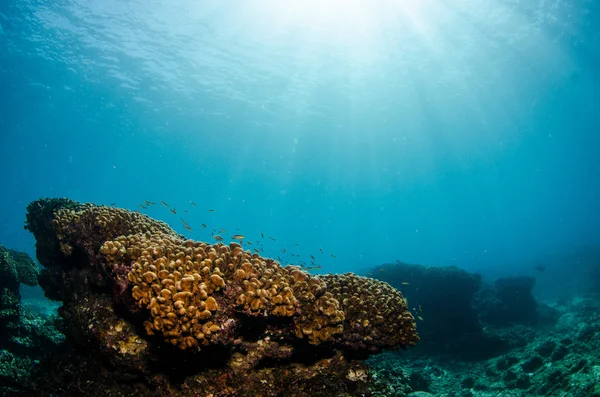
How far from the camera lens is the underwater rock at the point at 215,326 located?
432cm

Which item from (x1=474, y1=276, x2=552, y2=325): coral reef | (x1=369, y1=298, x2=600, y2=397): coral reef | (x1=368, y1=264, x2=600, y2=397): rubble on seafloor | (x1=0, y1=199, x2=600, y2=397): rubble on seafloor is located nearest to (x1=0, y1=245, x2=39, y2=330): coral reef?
(x1=0, y1=199, x2=600, y2=397): rubble on seafloor

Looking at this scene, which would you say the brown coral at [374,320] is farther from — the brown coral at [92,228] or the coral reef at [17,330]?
the coral reef at [17,330]

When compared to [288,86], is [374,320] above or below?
below

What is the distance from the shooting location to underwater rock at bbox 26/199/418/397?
14.2 feet

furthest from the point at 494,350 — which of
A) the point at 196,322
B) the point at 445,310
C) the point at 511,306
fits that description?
the point at 196,322

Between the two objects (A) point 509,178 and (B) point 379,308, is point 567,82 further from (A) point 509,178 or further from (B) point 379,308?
(A) point 509,178

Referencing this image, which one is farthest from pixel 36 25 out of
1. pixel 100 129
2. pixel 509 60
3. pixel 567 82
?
pixel 567 82

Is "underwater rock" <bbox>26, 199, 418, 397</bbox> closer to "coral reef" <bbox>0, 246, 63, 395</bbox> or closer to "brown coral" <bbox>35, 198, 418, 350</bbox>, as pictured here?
"brown coral" <bbox>35, 198, 418, 350</bbox>

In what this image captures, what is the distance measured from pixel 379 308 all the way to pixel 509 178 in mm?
190320

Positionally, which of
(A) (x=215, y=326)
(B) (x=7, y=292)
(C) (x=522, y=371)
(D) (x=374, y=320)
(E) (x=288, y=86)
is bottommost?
(C) (x=522, y=371)

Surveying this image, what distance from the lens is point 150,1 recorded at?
29.0m

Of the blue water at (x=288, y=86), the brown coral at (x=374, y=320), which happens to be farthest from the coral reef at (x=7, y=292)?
the blue water at (x=288, y=86)

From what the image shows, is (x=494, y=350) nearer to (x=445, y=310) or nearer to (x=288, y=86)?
(x=445, y=310)

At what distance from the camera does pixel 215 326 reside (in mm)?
4141
